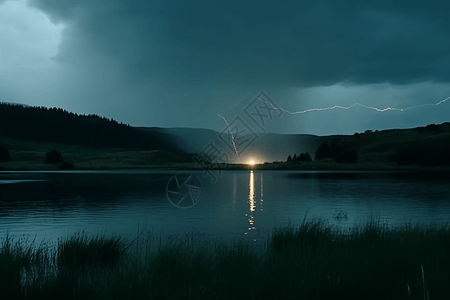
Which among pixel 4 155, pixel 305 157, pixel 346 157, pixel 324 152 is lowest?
pixel 4 155

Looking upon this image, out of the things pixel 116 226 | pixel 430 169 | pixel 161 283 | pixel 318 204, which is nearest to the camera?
pixel 161 283

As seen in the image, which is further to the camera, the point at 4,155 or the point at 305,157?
the point at 305,157

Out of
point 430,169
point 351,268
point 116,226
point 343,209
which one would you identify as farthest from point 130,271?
point 430,169

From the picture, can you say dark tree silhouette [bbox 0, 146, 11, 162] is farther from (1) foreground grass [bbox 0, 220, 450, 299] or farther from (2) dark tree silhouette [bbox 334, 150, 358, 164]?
(1) foreground grass [bbox 0, 220, 450, 299]

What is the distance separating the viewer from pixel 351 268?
1012 centimetres

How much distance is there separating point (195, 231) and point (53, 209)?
1692 cm

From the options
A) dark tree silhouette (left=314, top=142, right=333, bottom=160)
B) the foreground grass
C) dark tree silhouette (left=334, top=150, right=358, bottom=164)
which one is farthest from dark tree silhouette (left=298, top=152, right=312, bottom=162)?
the foreground grass

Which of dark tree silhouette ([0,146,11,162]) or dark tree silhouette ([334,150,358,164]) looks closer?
dark tree silhouette ([334,150,358,164])

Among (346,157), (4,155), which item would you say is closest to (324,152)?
(346,157)

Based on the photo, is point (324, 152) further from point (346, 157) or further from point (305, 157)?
point (346, 157)

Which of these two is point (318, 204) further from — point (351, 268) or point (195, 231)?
point (351, 268)

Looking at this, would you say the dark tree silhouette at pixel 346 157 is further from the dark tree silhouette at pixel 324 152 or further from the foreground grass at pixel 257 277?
the foreground grass at pixel 257 277

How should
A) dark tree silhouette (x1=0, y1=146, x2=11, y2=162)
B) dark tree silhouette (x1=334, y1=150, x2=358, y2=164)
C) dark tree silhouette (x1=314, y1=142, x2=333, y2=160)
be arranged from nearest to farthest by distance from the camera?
dark tree silhouette (x1=334, y1=150, x2=358, y2=164)
dark tree silhouette (x1=0, y1=146, x2=11, y2=162)
dark tree silhouette (x1=314, y1=142, x2=333, y2=160)

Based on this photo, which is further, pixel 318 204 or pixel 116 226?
pixel 318 204
